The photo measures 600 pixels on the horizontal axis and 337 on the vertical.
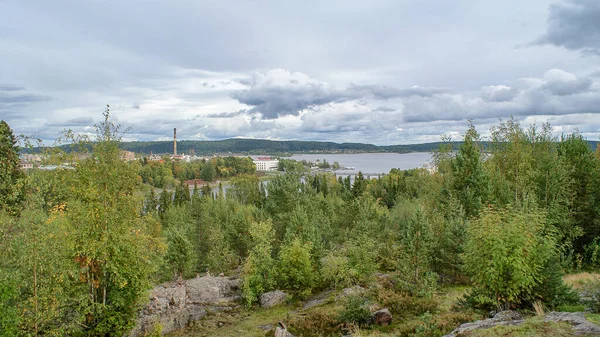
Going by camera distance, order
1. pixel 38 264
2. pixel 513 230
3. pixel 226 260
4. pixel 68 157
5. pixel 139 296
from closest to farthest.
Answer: pixel 38 264
pixel 513 230
pixel 68 157
pixel 139 296
pixel 226 260

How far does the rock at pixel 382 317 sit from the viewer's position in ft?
43.7

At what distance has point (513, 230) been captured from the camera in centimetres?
1060

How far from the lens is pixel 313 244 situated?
880 inches

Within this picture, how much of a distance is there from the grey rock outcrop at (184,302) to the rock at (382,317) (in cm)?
867

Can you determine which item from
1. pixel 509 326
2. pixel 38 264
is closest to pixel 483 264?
pixel 509 326

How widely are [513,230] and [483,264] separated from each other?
51.8 inches

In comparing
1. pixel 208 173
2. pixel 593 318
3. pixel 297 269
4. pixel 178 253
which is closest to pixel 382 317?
pixel 593 318

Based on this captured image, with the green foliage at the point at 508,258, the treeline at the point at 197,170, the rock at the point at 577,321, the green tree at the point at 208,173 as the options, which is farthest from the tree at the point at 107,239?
the green tree at the point at 208,173

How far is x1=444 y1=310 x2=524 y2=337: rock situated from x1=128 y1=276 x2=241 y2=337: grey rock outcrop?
11.3 metres

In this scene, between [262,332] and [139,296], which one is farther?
[262,332]

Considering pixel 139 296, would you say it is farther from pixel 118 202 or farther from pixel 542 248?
pixel 542 248

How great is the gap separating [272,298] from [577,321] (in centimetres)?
1472

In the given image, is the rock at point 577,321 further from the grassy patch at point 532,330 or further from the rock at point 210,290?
the rock at point 210,290

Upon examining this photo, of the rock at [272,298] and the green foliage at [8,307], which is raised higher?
the green foliage at [8,307]
